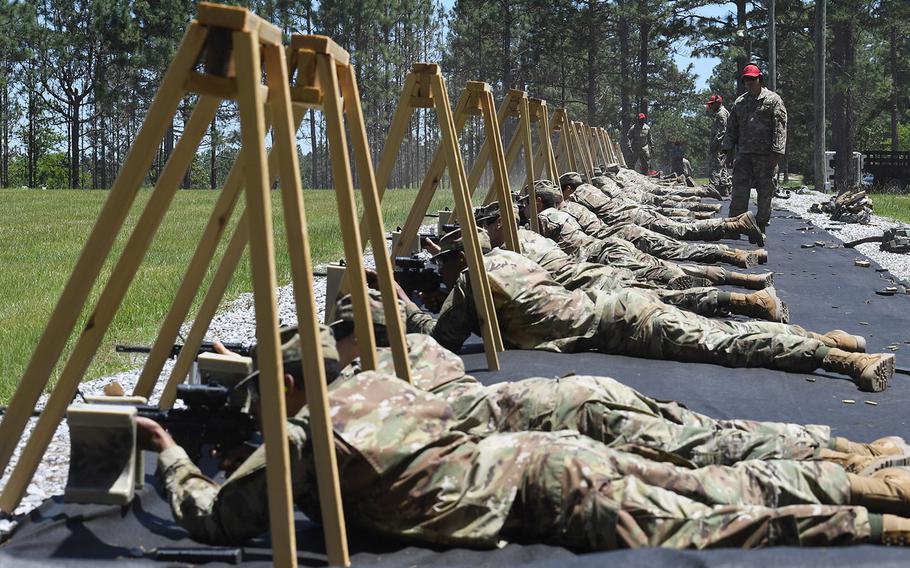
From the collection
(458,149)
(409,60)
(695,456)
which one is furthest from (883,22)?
(409,60)

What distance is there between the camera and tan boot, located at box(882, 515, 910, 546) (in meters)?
3.65

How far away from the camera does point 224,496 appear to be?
3.79 metres

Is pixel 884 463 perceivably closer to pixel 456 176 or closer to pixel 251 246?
pixel 251 246

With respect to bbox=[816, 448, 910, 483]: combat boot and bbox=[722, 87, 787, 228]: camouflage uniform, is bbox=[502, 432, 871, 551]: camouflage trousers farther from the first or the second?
bbox=[722, 87, 787, 228]: camouflage uniform

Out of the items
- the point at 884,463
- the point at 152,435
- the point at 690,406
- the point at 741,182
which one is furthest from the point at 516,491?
the point at 741,182

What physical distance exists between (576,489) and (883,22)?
124 ft

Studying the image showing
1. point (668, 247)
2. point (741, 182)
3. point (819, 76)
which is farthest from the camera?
point (819, 76)

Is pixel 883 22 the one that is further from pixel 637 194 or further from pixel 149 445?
pixel 149 445

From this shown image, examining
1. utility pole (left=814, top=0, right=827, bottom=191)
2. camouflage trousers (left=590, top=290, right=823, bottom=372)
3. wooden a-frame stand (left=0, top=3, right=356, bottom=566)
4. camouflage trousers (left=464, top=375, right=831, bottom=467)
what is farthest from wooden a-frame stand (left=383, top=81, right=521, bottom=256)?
utility pole (left=814, top=0, right=827, bottom=191)

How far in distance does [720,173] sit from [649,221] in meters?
14.2

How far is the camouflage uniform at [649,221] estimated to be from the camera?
13.8 m

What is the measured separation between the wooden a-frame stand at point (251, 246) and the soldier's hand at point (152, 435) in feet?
1.29

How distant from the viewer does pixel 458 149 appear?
7133 mm

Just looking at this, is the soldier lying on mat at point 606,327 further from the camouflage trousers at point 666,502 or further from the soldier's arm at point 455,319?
the camouflage trousers at point 666,502
